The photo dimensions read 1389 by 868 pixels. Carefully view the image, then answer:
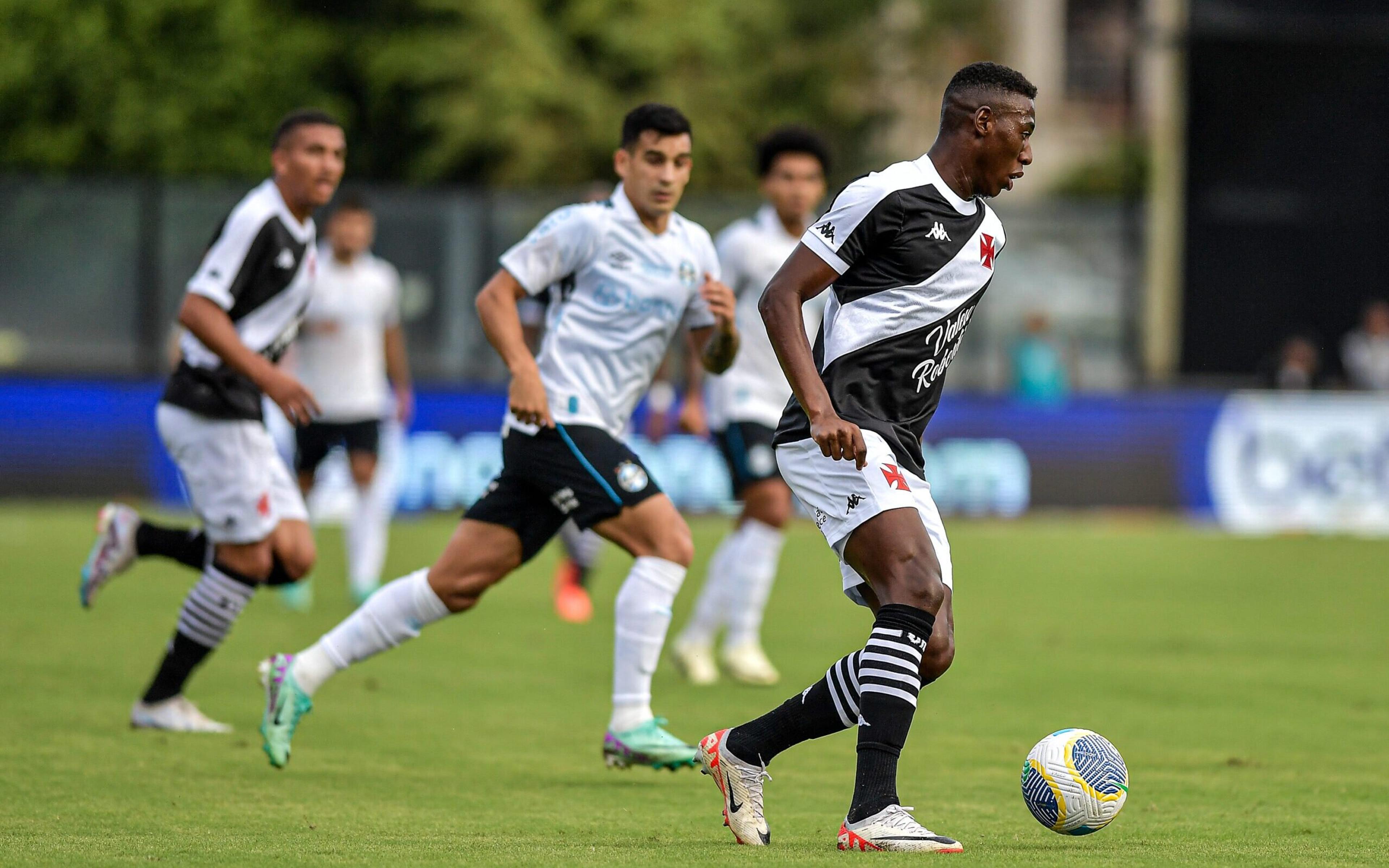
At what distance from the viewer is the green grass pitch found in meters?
5.68

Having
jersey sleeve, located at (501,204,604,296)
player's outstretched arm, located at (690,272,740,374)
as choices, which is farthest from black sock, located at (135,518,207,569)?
player's outstretched arm, located at (690,272,740,374)

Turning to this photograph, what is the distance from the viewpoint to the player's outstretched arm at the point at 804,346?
18.0 feet

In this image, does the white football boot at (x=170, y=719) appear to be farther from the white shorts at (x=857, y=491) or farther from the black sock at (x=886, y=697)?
the black sock at (x=886, y=697)

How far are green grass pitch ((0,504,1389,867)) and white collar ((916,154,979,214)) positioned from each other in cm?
187

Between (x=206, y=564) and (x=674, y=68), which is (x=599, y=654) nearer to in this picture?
(x=206, y=564)

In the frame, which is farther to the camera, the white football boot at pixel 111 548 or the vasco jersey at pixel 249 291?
the white football boot at pixel 111 548

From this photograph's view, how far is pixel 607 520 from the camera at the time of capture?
7.13 m

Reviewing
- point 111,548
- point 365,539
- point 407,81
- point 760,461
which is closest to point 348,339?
point 365,539

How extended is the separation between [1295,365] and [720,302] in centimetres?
1703

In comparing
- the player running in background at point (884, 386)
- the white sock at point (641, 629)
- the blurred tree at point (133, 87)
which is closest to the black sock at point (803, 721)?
the player running in background at point (884, 386)

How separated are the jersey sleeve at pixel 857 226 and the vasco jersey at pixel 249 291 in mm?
2929

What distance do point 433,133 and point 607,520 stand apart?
31.1 metres

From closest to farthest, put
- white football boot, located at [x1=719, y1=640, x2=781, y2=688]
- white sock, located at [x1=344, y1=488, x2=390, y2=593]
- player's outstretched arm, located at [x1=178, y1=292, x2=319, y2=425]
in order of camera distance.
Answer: player's outstretched arm, located at [x1=178, y1=292, x2=319, y2=425]
white football boot, located at [x1=719, y1=640, x2=781, y2=688]
white sock, located at [x1=344, y1=488, x2=390, y2=593]

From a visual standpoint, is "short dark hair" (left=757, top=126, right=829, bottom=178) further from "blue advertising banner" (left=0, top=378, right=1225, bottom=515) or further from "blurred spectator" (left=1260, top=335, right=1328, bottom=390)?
"blurred spectator" (left=1260, top=335, right=1328, bottom=390)
